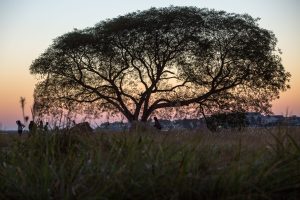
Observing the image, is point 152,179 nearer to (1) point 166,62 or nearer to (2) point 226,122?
(2) point 226,122

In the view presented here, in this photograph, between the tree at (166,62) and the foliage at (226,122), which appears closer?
the foliage at (226,122)

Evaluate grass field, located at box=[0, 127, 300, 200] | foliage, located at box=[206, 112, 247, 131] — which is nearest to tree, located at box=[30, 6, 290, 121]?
foliage, located at box=[206, 112, 247, 131]

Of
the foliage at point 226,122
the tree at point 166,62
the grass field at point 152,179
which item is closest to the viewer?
the grass field at point 152,179

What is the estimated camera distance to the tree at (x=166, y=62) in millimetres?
32094

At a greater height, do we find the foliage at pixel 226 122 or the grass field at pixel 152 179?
the foliage at pixel 226 122

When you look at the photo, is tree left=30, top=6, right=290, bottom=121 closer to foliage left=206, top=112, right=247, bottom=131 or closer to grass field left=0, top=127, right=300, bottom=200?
foliage left=206, top=112, right=247, bottom=131

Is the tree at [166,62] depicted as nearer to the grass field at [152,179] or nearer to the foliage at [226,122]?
the foliage at [226,122]

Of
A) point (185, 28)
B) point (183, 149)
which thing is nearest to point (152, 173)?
point (183, 149)

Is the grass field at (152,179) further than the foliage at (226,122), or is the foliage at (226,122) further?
the foliage at (226,122)

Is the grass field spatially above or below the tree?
below

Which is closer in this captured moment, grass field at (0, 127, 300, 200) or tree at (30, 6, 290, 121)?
grass field at (0, 127, 300, 200)

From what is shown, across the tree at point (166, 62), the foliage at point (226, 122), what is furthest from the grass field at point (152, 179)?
the tree at point (166, 62)

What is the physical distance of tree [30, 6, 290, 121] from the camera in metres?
32.1

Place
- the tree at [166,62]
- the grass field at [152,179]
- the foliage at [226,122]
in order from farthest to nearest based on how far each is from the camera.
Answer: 1. the tree at [166,62]
2. the foliage at [226,122]
3. the grass field at [152,179]
